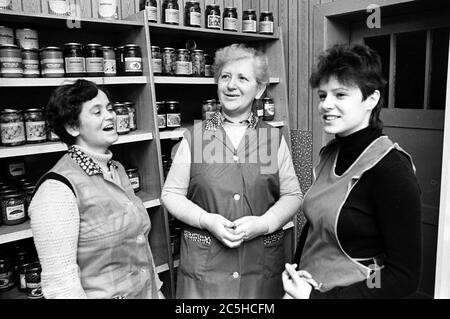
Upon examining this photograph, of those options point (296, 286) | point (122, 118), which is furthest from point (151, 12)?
point (296, 286)

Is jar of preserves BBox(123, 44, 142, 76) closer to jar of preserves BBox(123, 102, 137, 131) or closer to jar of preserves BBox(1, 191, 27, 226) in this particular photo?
jar of preserves BBox(123, 102, 137, 131)

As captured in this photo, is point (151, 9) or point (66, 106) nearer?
point (66, 106)

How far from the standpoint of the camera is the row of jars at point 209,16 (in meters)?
2.04

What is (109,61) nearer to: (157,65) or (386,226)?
(157,65)

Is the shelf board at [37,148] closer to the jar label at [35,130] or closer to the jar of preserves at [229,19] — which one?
the jar label at [35,130]

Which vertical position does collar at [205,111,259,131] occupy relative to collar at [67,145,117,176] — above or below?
above

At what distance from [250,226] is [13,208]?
3.34 ft

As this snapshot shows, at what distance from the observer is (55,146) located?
1662 millimetres

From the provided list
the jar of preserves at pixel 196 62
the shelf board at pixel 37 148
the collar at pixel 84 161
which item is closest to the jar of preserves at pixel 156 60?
the jar of preserves at pixel 196 62

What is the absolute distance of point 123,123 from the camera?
1.87 meters

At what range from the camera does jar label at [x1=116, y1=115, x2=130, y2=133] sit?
186 centimetres

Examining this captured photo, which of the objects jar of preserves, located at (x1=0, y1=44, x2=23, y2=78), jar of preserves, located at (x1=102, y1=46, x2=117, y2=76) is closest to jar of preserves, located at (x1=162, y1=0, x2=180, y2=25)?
jar of preserves, located at (x1=102, y1=46, x2=117, y2=76)

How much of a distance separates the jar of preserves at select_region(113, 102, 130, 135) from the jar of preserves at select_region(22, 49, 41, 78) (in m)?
0.37
